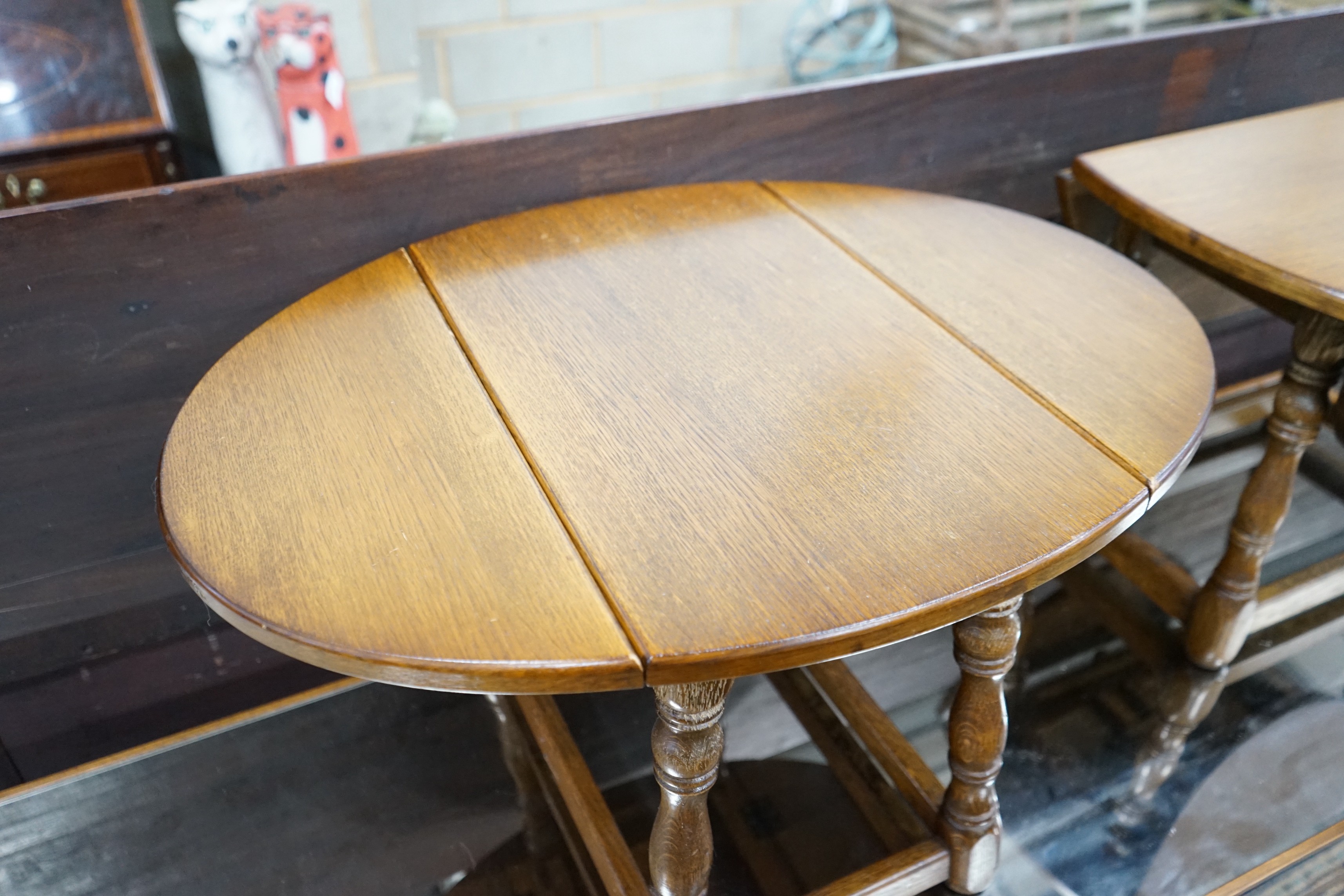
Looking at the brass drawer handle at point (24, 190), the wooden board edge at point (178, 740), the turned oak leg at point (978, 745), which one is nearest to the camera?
the turned oak leg at point (978, 745)

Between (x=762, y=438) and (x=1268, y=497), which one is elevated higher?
(x=762, y=438)

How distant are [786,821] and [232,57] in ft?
5.24

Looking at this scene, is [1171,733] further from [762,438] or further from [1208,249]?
[762,438]

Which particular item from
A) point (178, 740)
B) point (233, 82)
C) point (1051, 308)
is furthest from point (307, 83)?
point (1051, 308)

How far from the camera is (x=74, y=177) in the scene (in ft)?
5.42

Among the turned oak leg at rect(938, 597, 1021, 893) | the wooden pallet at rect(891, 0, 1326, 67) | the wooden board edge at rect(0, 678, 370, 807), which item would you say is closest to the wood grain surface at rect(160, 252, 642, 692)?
the turned oak leg at rect(938, 597, 1021, 893)

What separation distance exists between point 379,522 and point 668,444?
0.88 feet

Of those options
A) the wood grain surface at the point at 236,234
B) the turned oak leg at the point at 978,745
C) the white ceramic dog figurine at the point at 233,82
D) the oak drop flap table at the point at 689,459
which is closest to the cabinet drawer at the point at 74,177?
the white ceramic dog figurine at the point at 233,82

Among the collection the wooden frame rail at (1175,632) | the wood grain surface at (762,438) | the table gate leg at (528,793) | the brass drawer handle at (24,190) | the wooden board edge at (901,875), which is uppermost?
the brass drawer handle at (24,190)

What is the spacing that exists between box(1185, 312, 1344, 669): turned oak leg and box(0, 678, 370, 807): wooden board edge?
1.37 meters

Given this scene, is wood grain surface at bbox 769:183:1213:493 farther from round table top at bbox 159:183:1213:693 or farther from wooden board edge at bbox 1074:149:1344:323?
wooden board edge at bbox 1074:149:1344:323

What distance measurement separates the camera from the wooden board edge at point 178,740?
58.2 inches

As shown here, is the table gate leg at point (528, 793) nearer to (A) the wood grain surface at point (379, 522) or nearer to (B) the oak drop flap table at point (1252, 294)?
(A) the wood grain surface at point (379, 522)

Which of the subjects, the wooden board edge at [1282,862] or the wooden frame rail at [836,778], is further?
the wooden board edge at [1282,862]
